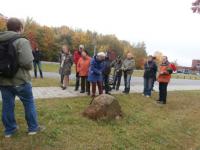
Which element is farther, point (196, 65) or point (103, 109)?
point (196, 65)

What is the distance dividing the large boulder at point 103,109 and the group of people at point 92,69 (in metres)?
2.48

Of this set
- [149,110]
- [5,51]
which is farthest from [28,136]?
[149,110]

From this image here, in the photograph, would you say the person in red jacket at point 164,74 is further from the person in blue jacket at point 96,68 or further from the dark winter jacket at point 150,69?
the person in blue jacket at point 96,68

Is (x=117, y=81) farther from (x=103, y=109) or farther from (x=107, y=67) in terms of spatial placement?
(x=103, y=109)

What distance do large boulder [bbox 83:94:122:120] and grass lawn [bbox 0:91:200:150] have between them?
209mm

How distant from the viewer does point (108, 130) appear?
773cm

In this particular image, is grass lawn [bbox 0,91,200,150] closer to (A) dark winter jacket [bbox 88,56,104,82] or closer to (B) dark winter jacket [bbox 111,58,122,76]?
(A) dark winter jacket [bbox 88,56,104,82]

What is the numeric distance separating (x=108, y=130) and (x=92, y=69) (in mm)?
3601

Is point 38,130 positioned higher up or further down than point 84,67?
further down

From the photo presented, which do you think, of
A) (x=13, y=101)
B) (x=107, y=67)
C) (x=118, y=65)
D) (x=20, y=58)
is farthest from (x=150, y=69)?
(x=20, y=58)

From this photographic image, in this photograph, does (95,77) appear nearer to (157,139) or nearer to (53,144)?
(157,139)

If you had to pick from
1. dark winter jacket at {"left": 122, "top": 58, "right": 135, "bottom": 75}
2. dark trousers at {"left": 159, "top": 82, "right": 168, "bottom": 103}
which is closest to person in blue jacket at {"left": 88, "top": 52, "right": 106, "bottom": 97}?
dark trousers at {"left": 159, "top": 82, "right": 168, "bottom": 103}

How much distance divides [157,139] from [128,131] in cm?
74

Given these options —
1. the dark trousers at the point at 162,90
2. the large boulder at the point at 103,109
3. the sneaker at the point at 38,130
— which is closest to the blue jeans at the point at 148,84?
the dark trousers at the point at 162,90
